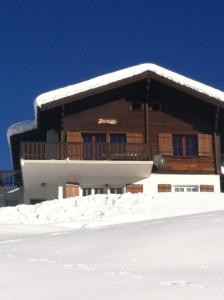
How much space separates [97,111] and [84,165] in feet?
10.2

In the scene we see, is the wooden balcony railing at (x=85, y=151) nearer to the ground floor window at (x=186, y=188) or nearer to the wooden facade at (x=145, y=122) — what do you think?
the wooden facade at (x=145, y=122)

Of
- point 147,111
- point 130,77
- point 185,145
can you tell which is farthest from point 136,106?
point 185,145

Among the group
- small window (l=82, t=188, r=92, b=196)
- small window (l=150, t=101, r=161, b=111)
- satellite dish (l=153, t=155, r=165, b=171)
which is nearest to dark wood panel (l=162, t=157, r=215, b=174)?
satellite dish (l=153, t=155, r=165, b=171)

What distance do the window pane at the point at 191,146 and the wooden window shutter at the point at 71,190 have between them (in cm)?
496

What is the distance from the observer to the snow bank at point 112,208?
1567 centimetres

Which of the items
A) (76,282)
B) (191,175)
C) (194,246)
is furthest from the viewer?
(191,175)

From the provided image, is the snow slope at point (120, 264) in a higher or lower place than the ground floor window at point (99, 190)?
lower

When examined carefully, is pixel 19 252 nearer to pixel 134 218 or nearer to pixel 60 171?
pixel 134 218

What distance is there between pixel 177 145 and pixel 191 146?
0.60 m

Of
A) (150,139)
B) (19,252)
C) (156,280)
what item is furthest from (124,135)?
(156,280)

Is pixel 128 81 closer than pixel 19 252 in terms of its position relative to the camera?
No

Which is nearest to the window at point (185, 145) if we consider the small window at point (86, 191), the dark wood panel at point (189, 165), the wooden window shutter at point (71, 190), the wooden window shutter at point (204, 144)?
the wooden window shutter at point (204, 144)

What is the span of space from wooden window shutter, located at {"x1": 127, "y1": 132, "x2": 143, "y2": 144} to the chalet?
41 millimetres

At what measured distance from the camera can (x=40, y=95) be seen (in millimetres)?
22828
